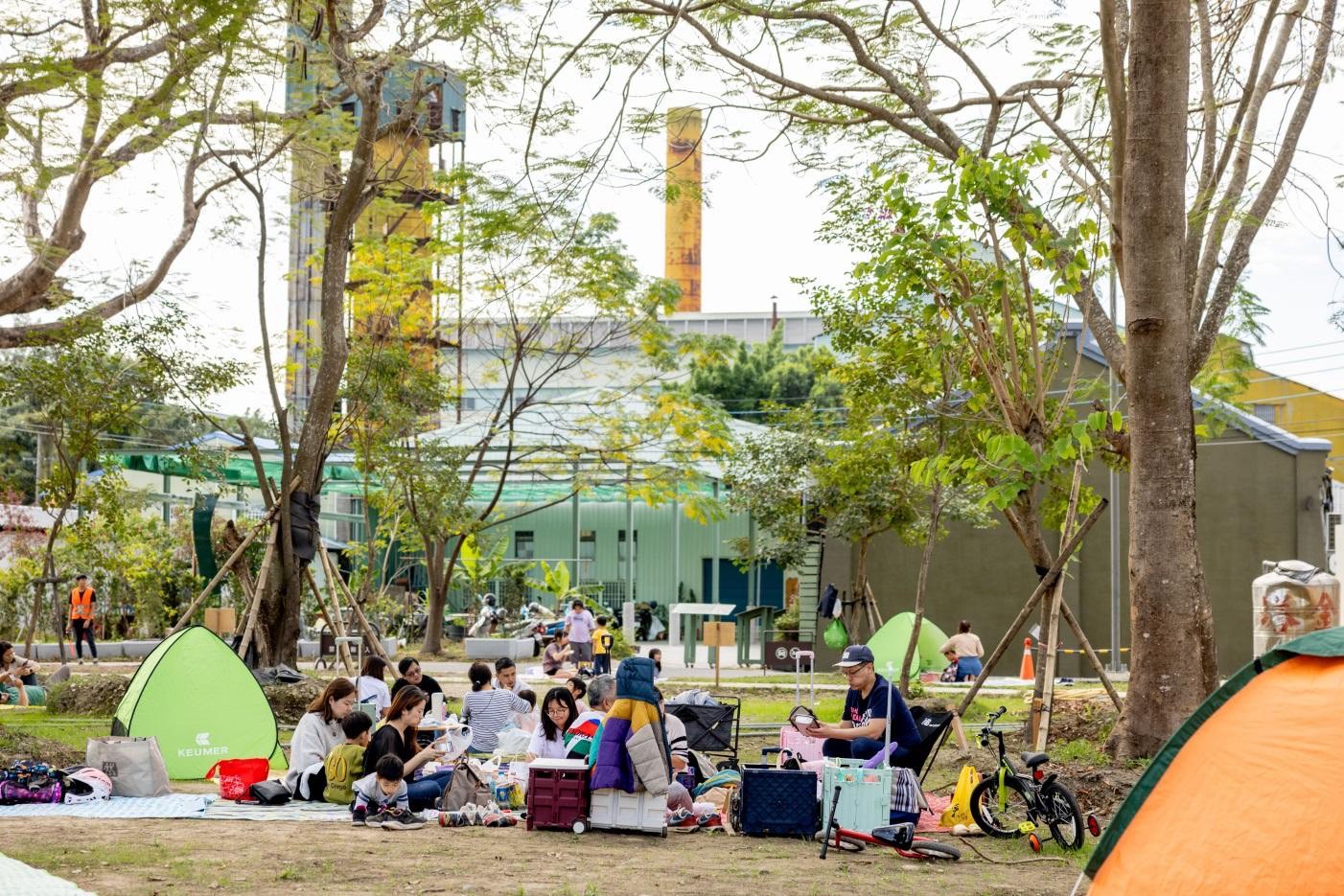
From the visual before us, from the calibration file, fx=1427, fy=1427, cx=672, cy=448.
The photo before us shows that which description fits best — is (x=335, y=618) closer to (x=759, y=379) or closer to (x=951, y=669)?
(x=951, y=669)

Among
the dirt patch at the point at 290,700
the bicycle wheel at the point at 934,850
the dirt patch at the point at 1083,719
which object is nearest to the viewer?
the bicycle wheel at the point at 934,850

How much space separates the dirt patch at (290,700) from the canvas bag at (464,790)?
19.7 ft

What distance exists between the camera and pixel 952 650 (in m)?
22.8

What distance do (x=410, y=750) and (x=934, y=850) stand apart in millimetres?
3702

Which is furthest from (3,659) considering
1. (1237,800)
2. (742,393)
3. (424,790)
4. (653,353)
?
(742,393)

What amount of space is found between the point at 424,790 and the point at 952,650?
A: 14482mm

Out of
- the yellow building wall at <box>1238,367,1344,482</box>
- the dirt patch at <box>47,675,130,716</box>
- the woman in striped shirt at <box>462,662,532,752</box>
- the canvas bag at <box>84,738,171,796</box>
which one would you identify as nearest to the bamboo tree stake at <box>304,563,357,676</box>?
the dirt patch at <box>47,675,130,716</box>

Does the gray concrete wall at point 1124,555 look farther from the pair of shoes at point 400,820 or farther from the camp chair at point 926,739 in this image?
the pair of shoes at point 400,820

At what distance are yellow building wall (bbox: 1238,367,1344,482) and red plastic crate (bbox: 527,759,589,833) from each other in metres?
30.0

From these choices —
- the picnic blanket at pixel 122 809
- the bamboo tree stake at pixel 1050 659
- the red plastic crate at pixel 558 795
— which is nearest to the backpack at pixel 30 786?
the picnic blanket at pixel 122 809

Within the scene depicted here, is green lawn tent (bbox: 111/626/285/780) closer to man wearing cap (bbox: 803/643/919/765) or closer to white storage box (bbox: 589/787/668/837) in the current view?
white storage box (bbox: 589/787/668/837)

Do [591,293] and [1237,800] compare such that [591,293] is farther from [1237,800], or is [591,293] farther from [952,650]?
[1237,800]

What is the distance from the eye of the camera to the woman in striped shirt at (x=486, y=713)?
42.7 ft

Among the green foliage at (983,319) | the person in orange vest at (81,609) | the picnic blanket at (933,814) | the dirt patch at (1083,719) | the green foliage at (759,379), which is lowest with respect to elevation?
the picnic blanket at (933,814)
